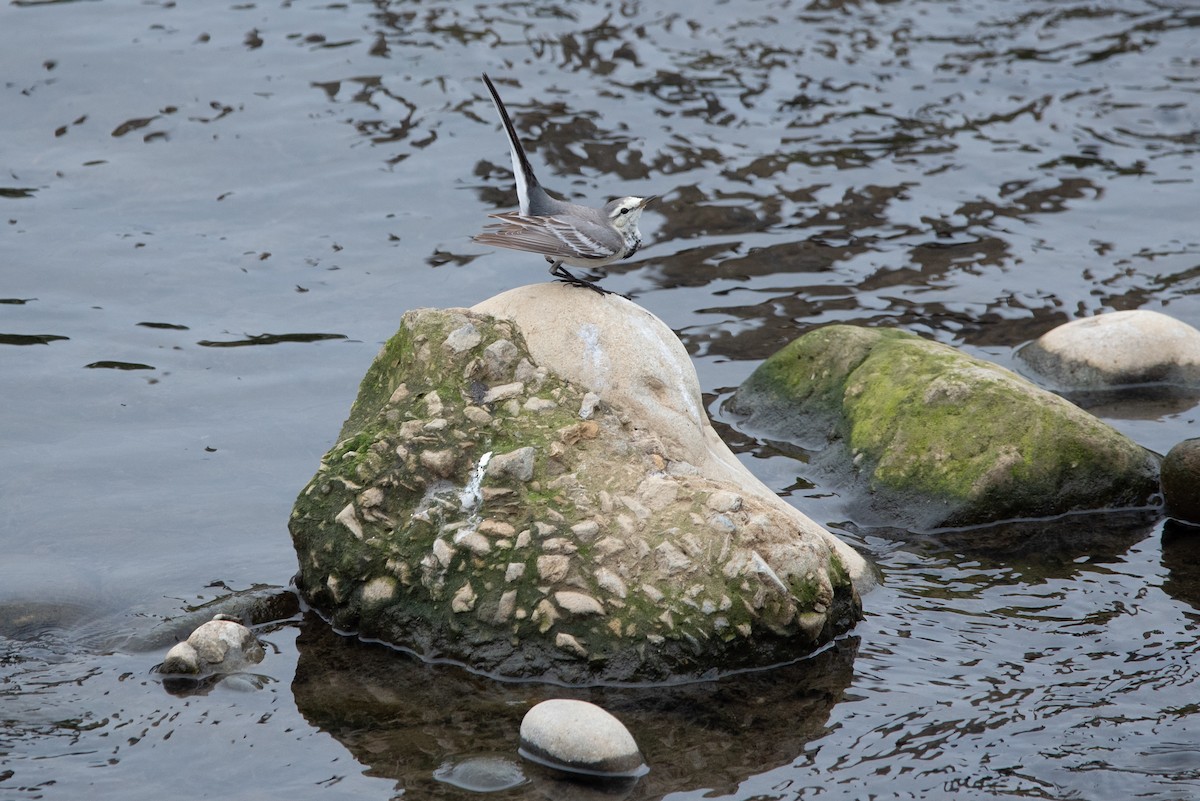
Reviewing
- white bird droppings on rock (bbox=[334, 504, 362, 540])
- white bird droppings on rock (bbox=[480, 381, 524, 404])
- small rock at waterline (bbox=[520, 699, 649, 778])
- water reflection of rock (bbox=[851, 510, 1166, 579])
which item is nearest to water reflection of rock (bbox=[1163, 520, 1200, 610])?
water reflection of rock (bbox=[851, 510, 1166, 579])

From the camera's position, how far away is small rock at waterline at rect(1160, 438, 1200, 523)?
7.87 metres

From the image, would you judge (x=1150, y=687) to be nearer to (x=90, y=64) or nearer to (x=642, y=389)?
(x=642, y=389)

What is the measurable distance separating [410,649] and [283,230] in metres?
6.59

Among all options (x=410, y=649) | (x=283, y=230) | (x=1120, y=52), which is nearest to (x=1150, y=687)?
(x=410, y=649)

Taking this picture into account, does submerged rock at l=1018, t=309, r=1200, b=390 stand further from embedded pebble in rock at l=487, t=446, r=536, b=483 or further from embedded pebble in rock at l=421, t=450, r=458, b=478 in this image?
embedded pebble in rock at l=421, t=450, r=458, b=478

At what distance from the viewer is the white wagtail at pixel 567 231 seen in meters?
7.25

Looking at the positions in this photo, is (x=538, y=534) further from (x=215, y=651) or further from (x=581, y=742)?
(x=215, y=651)

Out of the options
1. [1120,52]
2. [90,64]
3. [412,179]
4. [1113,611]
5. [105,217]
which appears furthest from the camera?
[1120,52]

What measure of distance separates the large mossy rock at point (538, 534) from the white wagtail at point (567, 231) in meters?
0.44

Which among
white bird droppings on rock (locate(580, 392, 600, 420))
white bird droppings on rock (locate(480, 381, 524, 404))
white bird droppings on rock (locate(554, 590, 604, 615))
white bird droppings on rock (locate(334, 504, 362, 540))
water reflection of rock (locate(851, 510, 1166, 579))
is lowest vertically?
water reflection of rock (locate(851, 510, 1166, 579))

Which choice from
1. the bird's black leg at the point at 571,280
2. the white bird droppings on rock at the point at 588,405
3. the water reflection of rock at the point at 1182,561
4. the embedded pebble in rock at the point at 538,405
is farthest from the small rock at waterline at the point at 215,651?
the water reflection of rock at the point at 1182,561

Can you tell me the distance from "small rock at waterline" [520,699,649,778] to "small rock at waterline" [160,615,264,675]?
5.27 ft

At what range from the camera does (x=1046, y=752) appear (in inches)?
227

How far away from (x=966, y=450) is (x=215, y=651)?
14.7 ft
